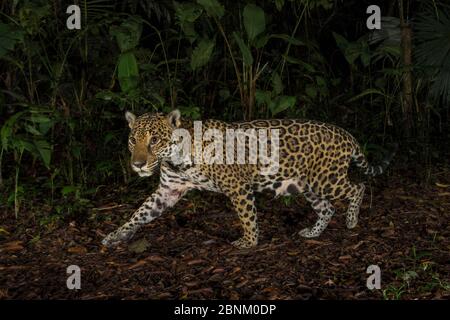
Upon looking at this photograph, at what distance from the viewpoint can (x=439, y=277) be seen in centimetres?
538

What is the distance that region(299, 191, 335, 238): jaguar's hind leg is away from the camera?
6.52m

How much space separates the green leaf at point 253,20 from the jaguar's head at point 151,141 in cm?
163

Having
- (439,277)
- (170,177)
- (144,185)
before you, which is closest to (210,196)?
(144,185)

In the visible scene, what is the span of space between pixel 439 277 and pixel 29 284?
323 cm

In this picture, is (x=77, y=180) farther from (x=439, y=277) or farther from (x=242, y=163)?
(x=439, y=277)

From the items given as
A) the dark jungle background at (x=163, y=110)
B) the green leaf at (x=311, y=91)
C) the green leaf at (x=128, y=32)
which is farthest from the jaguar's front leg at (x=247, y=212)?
the green leaf at (x=128, y=32)

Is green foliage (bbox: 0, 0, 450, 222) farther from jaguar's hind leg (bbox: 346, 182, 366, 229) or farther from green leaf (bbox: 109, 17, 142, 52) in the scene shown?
jaguar's hind leg (bbox: 346, 182, 366, 229)

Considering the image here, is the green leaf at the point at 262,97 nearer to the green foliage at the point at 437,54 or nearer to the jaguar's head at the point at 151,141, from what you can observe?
the jaguar's head at the point at 151,141

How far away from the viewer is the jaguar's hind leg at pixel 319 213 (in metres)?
6.52

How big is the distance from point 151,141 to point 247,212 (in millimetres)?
1029

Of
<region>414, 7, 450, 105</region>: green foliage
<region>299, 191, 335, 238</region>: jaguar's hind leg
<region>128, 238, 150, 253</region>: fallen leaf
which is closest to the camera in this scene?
<region>128, 238, 150, 253</region>: fallen leaf

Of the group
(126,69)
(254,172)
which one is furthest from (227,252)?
(126,69)

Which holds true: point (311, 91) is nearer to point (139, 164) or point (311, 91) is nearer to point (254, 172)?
point (254, 172)

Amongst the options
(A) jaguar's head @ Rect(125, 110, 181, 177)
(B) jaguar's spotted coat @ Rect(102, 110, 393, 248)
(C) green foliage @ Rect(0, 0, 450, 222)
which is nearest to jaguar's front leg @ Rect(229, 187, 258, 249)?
(B) jaguar's spotted coat @ Rect(102, 110, 393, 248)
